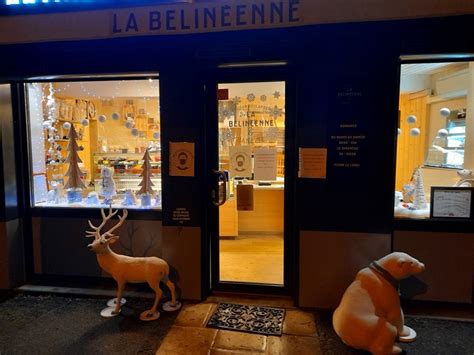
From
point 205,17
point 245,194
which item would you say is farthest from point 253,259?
point 205,17

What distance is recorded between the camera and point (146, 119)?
3490 mm

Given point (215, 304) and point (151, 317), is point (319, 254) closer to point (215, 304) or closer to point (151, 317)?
point (215, 304)

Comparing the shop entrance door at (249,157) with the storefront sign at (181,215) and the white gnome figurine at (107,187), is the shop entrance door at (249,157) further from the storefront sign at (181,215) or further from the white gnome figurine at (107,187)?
the white gnome figurine at (107,187)

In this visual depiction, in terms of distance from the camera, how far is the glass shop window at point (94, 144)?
10.9 ft

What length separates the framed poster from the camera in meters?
2.75

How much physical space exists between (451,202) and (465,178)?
1.00ft

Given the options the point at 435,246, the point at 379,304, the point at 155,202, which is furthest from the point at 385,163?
the point at 155,202

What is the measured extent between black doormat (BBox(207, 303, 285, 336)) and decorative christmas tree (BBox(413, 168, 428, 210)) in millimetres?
1534

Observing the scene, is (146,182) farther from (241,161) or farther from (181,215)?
(241,161)

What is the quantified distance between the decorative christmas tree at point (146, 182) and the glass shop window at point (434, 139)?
2.36m

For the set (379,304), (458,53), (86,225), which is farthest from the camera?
(86,225)

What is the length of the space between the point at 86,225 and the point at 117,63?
1.62 metres

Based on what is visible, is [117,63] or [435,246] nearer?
[435,246]

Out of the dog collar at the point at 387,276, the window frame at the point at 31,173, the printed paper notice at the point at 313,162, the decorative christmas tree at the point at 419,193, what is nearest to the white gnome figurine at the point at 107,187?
the window frame at the point at 31,173
